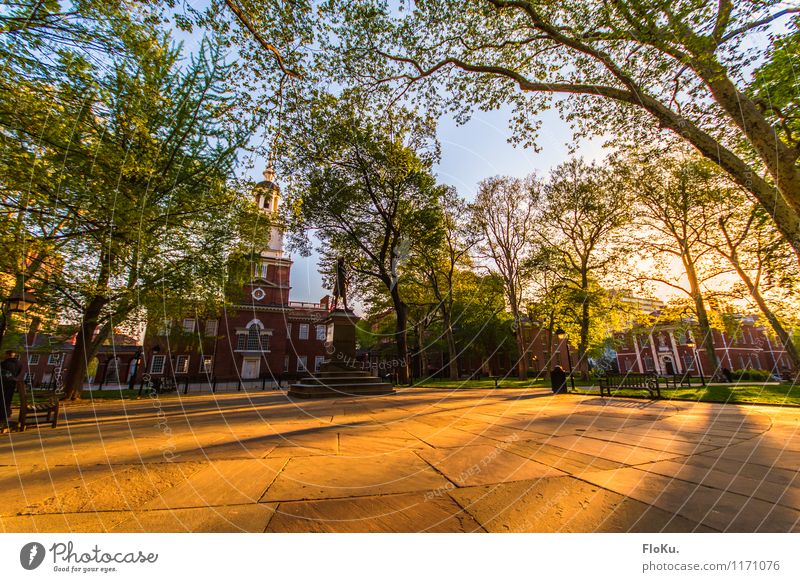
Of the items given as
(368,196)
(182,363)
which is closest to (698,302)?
(368,196)

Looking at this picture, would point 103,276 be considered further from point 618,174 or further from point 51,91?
point 618,174

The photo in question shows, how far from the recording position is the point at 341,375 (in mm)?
11992

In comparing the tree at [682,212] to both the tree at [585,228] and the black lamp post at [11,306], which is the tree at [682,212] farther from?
the black lamp post at [11,306]

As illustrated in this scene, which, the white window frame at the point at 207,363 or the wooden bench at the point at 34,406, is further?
the white window frame at the point at 207,363

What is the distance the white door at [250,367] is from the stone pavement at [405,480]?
1242 inches

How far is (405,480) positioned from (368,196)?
18.9m

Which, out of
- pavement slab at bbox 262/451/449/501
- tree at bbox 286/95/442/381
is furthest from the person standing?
tree at bbox 286/95/442/381

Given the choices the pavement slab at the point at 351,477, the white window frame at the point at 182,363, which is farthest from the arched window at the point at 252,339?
the pavement slab at the point at 351,477

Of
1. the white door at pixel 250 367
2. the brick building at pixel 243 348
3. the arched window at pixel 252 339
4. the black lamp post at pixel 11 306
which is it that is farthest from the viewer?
the arched window at pixel 252 339

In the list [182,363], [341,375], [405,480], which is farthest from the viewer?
[182,363]

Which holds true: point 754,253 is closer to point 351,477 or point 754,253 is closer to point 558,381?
point 558,381

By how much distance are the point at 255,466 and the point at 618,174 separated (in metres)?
24.3

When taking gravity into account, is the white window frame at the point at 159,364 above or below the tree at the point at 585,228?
below

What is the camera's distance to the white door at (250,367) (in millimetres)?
33059
